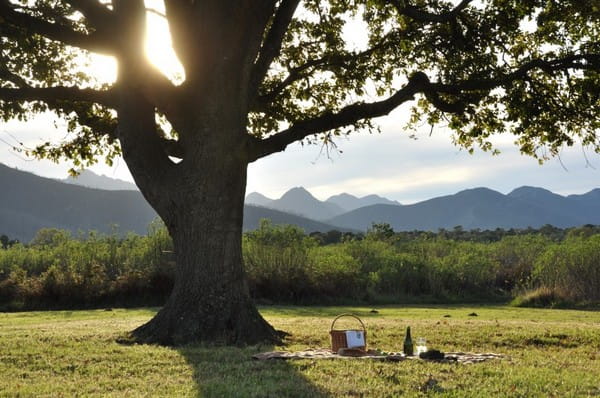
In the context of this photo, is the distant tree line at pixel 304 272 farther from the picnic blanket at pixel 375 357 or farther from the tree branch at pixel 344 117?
the picnic blanket at pixel 375 357

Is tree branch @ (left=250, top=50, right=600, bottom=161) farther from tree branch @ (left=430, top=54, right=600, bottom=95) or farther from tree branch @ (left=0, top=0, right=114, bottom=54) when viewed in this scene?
tree branch @ (left=0, top=0, right=114, bottom=54)

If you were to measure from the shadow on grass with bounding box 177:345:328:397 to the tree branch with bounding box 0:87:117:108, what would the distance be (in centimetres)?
559

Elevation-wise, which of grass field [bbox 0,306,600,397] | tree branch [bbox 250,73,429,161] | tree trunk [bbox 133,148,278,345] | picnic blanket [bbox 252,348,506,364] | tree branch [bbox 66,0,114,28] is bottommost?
grass field [bbox 0,306,600,397]

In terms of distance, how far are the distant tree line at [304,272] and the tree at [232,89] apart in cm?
1030

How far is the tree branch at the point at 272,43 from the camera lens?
12.8 metres

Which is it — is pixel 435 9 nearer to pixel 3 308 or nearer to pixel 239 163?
pixel 239 163

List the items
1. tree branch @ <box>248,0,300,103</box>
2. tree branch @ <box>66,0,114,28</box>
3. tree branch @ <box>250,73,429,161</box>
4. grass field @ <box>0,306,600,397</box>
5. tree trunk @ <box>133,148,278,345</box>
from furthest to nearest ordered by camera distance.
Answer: tree branch @ <box>250,73,429,161</box>
tree branch @ <box>248,0,300,103</box>
tree branch @ <box>66,0,114,28</box>
tree trunk @ <box>133,148,278,345</box>
grass field @ <box>0,306,600,397</box>

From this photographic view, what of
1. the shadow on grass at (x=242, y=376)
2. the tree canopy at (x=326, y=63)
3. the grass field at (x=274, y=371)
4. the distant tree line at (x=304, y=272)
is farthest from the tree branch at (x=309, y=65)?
the distant tree line at (x=304, y=272)

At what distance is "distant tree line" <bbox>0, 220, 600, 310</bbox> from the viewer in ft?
81.8

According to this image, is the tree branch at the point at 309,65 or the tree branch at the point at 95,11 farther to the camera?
the tree branch at the point at 309,65

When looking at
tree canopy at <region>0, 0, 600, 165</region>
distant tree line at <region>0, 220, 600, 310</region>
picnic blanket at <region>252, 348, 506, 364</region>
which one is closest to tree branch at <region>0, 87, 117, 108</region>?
tree canopy at <region>0, 0, 600, 165</region>

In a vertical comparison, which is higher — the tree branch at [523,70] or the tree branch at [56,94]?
the tree branch at [523,70]

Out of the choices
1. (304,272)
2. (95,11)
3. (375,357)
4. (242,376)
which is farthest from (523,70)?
(304,272)

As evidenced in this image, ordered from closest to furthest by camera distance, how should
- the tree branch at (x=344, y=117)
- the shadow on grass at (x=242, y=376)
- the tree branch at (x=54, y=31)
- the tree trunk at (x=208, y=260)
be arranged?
the shadow on grass at (x=242, y=376) → the tree trunk at (x=208, y=260) → the tree branch at (x=54, y=31) → the tree branch at (x=344, y=117)
